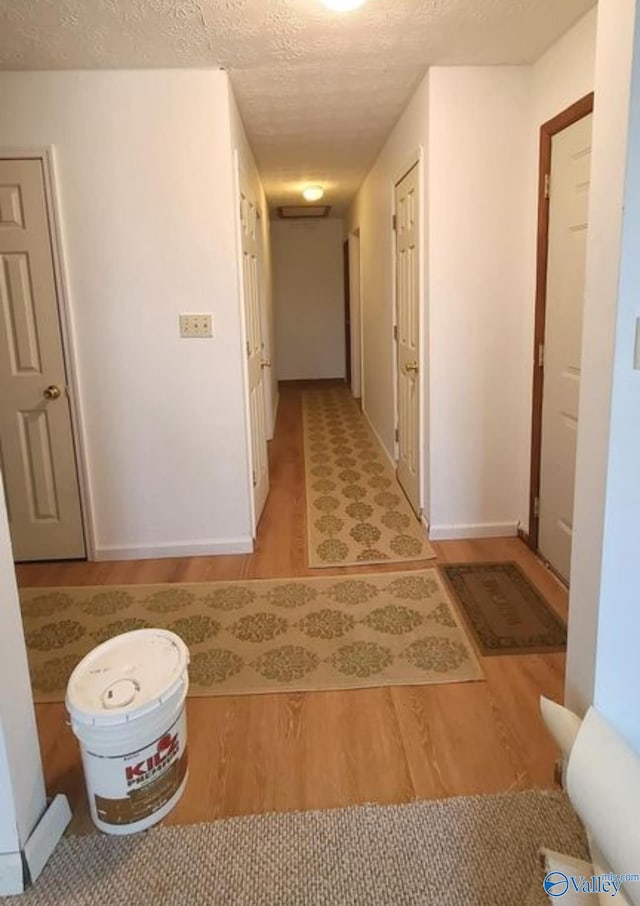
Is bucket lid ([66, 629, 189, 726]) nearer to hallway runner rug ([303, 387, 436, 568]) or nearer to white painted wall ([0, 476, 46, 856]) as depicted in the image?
white painted wall ([0, 476, 46, 856])

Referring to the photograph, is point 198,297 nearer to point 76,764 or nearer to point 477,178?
point 477,178

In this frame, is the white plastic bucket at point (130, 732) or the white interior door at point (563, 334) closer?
the white plastic bucket at point (130, 732)

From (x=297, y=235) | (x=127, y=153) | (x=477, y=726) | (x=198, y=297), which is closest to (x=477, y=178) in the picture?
(x=198, y=297)

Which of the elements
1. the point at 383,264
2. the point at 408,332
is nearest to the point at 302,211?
the point at 383,264

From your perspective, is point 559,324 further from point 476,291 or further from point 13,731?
point 13,731

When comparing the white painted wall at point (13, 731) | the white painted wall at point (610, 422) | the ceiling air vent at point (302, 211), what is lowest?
the white painted wall at point (13, 731)

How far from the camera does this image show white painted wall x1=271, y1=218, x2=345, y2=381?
8539mm

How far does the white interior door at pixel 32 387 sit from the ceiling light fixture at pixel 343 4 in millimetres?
1499

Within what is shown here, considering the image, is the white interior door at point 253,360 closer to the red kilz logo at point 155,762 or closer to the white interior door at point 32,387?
the white interior door at point 32,387

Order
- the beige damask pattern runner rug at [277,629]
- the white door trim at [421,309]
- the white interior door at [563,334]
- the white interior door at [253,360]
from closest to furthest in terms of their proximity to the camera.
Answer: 1. the beige damask pattern runner rug at [277,629]
2. the white interior door at [563,334]
3. the white door trim at [421,309]
4. the white interior door at [253,360]

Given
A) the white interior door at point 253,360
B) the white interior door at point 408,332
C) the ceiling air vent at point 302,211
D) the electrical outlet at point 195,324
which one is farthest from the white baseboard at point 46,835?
the ceiling air vent at point 302,211

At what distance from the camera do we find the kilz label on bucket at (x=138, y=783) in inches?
59.6

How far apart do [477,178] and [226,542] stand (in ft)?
7.21
